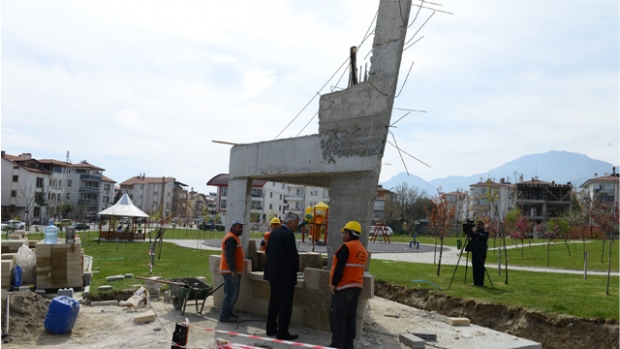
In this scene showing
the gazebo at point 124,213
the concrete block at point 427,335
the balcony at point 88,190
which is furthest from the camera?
the balcony at point 88,190

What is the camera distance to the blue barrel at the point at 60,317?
7430mm

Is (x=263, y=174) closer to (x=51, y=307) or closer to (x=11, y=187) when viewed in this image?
(x=51, y=307)

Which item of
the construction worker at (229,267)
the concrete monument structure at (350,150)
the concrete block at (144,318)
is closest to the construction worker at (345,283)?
the concrete monument structure at (350,150)

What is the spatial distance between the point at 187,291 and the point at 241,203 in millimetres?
1996

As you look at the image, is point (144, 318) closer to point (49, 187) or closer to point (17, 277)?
point (17, 277)

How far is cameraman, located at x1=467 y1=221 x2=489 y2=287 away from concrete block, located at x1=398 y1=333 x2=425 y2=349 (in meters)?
5.80

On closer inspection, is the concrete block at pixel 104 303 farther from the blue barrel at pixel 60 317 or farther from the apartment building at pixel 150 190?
the apartment building at pixel 150 190

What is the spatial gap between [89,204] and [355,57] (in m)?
84.4

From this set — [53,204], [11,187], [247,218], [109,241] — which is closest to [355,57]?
[247,218]

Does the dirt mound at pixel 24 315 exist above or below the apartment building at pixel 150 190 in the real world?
below

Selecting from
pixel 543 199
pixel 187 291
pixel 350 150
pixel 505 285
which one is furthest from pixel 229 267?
pixel 543 199

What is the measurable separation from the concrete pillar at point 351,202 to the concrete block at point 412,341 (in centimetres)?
157

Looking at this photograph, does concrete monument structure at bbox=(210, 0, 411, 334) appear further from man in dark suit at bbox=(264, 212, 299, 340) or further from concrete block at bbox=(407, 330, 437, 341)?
concrete block at bbox=(407, 330, 437, 341)

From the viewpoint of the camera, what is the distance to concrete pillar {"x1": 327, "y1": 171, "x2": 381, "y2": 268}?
7723 mm
